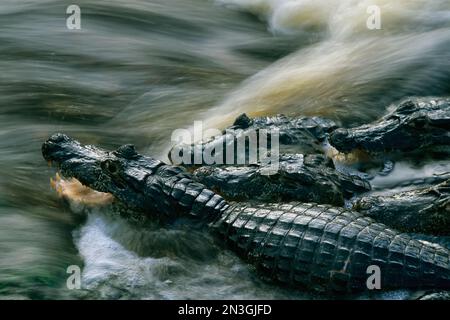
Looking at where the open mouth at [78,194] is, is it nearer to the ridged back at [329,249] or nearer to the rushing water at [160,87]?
the rushing water at [160,87]

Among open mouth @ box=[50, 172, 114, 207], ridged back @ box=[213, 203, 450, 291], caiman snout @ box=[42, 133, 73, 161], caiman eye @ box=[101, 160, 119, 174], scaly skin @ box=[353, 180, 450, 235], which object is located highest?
caiman snout @ box=[42, 133, 73, 161]

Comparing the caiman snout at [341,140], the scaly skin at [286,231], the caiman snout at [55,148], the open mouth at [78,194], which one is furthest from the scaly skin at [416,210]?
the caiman snout at [55,148]

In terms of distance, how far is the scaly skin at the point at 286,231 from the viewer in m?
4.89

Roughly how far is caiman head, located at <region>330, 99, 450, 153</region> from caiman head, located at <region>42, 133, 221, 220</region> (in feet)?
5.22

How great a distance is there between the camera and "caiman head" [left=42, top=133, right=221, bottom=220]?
595 centimetres

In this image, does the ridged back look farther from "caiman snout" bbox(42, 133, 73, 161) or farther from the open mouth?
"caiman snout" bbox(42, 133, 73, 161)

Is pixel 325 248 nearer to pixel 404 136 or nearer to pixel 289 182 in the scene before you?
pixel 289 182

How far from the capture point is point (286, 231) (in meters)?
5.23

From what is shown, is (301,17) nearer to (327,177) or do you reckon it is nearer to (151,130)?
(151,130)

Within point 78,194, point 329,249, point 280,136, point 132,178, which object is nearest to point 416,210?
point 329,249

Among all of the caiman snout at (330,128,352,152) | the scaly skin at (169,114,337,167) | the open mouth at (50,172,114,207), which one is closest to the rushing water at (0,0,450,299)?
the open mouth at (50,172,114,207)

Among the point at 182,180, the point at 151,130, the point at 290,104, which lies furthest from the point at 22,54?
the point at 182,180

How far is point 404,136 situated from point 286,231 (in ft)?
7.05

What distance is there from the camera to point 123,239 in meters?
5.75
